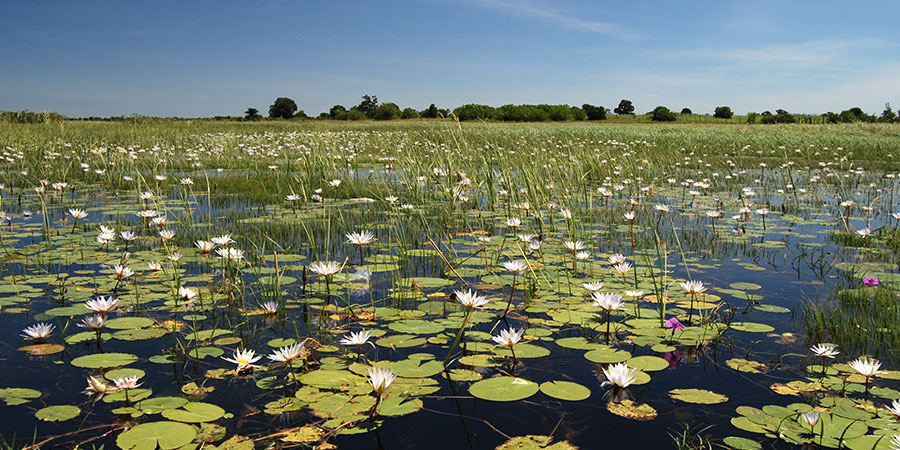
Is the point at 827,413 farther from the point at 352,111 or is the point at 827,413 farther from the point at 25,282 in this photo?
the point at 352,111

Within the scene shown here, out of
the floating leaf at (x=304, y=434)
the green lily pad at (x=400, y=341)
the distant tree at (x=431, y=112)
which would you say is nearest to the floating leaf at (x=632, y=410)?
the green lily pad at (x=400, y=341)

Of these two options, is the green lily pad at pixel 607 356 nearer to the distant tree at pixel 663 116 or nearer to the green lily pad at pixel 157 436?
the green lily pad at pixel 157 436

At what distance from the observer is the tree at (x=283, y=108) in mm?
66062

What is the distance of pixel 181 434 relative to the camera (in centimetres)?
166

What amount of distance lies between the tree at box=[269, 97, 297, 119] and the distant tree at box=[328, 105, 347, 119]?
17.9ft

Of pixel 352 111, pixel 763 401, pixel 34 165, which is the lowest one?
pixel 763 401

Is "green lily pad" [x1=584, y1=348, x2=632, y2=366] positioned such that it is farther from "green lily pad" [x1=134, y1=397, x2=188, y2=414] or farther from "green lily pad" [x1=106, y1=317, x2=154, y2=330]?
"green lily pad" [x1=106, y1=317, x2=154, y2=330]

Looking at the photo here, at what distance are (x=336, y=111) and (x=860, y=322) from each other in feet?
204

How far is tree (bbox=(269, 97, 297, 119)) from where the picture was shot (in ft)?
217

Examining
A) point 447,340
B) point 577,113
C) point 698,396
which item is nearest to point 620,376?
point 698,396

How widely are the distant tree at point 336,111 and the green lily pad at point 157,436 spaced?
195 feet

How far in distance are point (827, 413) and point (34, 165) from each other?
1055 cm

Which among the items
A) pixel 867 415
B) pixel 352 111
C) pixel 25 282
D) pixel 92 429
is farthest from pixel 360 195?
pixel 352 111

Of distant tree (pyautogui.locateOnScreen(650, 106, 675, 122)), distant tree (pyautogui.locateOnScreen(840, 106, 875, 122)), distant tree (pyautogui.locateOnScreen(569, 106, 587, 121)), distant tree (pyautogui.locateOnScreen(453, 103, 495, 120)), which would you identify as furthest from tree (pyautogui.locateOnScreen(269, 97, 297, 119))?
distant tree (pyautogui.locateOnScreen(840, 106, 875, 122))
